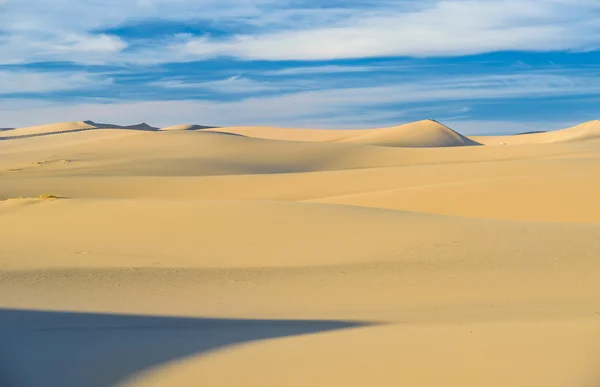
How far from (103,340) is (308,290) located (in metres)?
3.90

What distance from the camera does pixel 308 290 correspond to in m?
11.2

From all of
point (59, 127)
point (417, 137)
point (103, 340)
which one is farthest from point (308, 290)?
point (59, 127)

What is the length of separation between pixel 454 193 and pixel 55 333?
1627cm

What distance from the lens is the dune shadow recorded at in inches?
261

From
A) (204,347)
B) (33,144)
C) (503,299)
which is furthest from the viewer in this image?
(33,144)

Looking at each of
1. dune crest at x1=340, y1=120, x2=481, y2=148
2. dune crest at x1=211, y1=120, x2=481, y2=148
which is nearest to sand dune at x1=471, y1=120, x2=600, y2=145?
dune crest at x1=211, y1=120, x2=481, y2=148

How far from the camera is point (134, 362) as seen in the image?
696 centimetres

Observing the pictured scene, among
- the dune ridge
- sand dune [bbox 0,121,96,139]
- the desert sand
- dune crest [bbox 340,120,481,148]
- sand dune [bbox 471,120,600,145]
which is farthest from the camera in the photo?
sand dune [bbox 471,120,600,145]

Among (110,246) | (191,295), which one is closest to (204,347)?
(191,295)

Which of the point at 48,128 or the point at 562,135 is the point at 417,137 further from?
the point at 48,128

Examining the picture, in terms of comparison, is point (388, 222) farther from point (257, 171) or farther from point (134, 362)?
point (257, 171)

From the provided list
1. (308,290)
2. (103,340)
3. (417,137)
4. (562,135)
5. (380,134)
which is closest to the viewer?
(103,340)

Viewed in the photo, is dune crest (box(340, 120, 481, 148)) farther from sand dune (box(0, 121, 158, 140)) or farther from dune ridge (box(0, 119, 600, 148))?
sand dune (box(0, 121, 158, 140))

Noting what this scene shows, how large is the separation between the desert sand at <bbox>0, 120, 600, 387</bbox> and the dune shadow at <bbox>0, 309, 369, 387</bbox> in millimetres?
24
